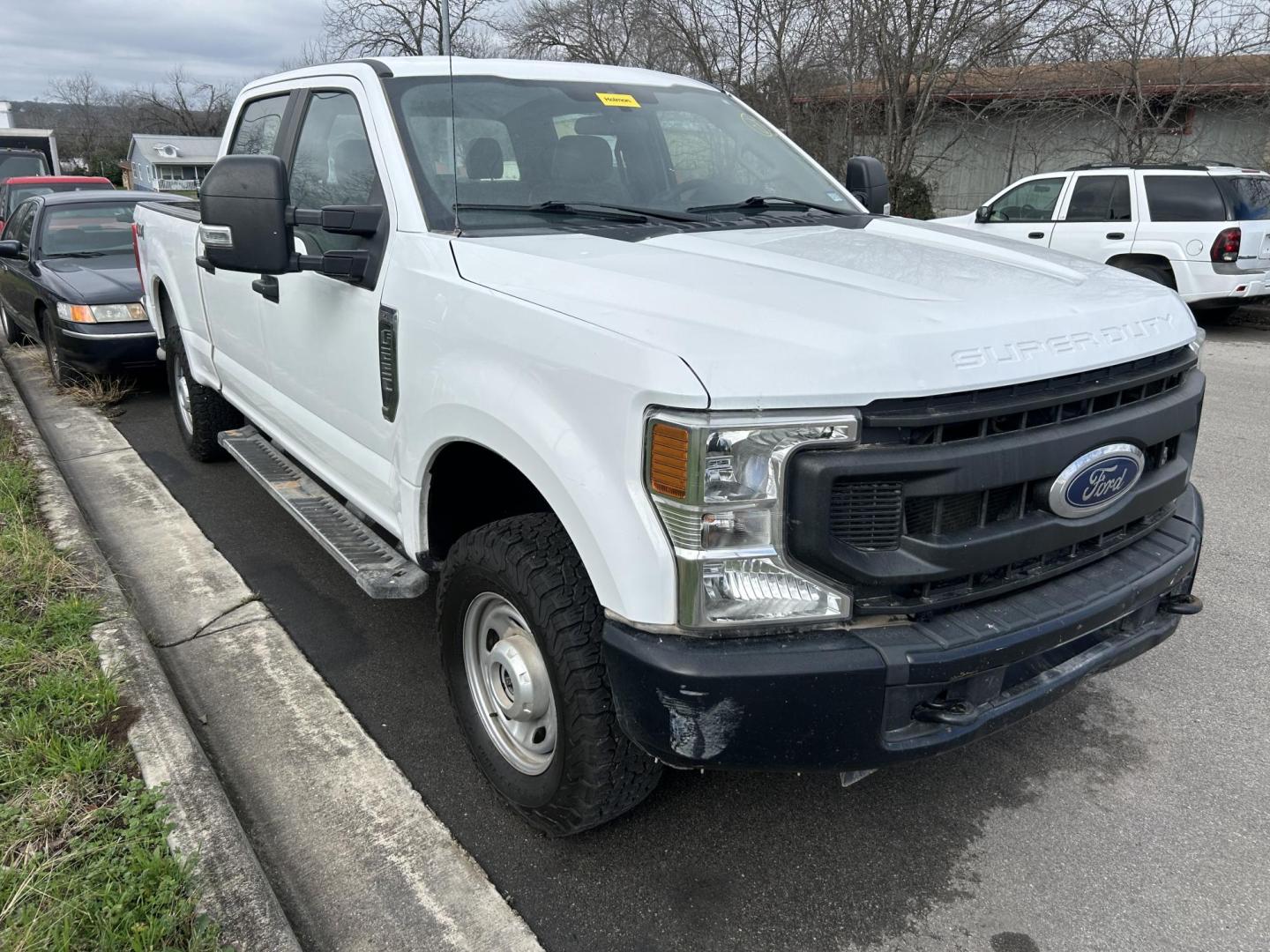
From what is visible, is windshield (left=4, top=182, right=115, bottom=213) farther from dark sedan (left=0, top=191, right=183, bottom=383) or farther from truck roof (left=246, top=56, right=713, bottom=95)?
truck roof (left=246, top=56, right=713, bottom=95)

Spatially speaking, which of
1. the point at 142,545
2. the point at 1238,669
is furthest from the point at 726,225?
the point at 142,545

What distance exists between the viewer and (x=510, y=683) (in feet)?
8.64

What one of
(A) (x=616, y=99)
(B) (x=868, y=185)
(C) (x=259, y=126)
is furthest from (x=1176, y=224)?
(C) (x=259, y=126)

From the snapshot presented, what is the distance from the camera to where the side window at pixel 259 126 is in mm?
4082

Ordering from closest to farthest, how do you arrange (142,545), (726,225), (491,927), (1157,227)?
1. (491,927)
2. (726,225)
3. (142,545)
4. (1157,227)

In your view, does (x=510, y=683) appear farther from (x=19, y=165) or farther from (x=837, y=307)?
(x=19, y=165)

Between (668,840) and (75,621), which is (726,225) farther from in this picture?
(75,621)

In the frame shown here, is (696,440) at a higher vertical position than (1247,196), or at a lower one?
lower

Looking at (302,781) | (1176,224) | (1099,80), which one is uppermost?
(1099,80)

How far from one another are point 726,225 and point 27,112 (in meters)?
75.9

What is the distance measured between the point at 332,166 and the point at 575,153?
0.95 meters

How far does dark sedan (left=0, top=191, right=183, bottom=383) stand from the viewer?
7.54 metres

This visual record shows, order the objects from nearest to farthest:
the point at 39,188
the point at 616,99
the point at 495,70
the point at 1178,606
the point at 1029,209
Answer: the point at 1178,606 → the point at 495,70 → the point at 616,99 → the point at 1029,209 → the point at 39,188

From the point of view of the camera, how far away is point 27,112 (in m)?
62.6
